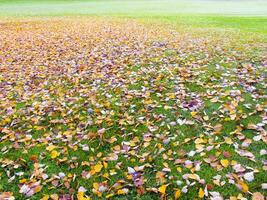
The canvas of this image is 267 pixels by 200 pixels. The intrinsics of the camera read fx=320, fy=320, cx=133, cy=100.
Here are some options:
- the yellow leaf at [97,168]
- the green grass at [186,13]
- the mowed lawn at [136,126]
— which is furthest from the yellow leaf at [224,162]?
the green grass at [186,13]

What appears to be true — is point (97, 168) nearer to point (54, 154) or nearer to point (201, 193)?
point (54, 154)

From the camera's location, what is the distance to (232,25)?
17.9 meters

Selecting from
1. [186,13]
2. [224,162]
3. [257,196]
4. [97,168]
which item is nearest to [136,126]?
[97,168]

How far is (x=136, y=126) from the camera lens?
5195 millimetres

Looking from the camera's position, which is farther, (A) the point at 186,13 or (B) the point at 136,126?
(A) the point at 186,13

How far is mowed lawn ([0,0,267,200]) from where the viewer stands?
12.5ft

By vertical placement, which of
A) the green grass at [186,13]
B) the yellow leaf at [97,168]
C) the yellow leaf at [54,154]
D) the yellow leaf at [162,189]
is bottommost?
the green grass at [186,13]

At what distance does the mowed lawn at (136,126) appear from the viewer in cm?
380

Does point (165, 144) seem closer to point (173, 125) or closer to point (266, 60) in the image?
point (173, 125)

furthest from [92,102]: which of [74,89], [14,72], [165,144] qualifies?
[14,72]

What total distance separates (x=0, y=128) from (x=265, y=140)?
4266mm

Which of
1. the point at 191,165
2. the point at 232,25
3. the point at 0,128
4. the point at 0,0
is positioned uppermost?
the point at 191,165

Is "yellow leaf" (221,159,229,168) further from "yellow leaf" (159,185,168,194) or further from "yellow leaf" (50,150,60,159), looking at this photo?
"yellow leaf" (50,150,60,159)

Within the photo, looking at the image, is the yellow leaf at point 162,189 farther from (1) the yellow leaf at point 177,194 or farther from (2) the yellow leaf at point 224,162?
(2) the yellow leaf at point 224,162
